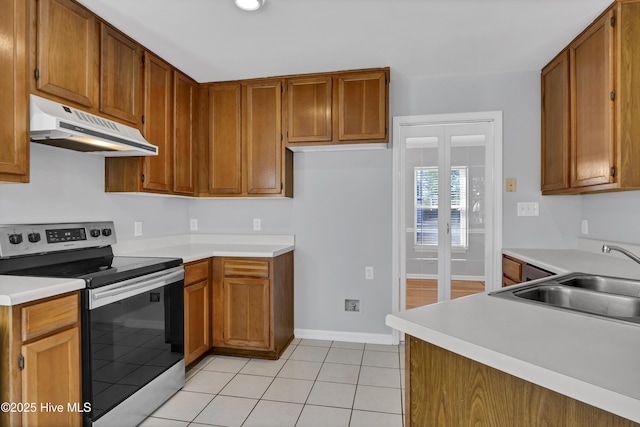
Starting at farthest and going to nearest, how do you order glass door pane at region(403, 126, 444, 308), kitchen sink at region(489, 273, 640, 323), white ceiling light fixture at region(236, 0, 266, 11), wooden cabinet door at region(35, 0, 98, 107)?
glass door pane at region(403, 126, 444, 308)
white ceiling light fixture at region(236, 0, 266, 11)
wooden cabinet door at region(35, 0, 98, 107)
kitchen sink at region(489, 273, 640, 323)

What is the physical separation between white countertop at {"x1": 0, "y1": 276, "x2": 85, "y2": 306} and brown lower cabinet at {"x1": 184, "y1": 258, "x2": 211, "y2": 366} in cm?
98

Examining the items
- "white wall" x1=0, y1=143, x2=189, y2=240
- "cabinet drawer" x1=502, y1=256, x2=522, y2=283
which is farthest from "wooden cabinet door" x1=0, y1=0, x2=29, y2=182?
"cabinet drawer" x1=502, y1=256, x2=522, y2=283

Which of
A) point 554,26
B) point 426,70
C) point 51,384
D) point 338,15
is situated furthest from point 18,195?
point 554,26

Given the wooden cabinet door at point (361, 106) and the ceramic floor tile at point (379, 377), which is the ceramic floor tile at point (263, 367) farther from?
the wooden cabinet door at point (361, 106)

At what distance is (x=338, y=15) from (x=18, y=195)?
2.09 meters

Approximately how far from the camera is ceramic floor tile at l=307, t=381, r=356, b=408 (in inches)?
87.6

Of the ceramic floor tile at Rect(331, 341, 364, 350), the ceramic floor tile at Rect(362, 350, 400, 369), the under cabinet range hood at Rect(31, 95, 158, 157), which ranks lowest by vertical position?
the ceramic floor tile at Rect(331, 341, 364, 350)

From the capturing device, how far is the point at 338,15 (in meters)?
2.13

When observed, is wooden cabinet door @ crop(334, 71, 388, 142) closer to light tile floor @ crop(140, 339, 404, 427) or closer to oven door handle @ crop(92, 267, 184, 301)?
oven door handle @ crop(92, 267, 184, 301)

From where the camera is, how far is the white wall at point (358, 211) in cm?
302

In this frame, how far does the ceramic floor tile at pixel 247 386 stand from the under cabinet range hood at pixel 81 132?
1687 mm

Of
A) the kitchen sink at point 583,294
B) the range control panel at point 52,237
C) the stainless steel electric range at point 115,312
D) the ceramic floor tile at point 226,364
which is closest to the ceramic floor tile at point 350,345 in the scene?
the ceramic floor tile at point 226,364

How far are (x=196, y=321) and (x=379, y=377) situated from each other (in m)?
1.43

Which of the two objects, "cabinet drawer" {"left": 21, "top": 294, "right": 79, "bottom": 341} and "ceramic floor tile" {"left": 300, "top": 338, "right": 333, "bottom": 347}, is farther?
"ceramic floor tile" {"left": 300, "top": 338, "right": 333, "bottom": 347}
